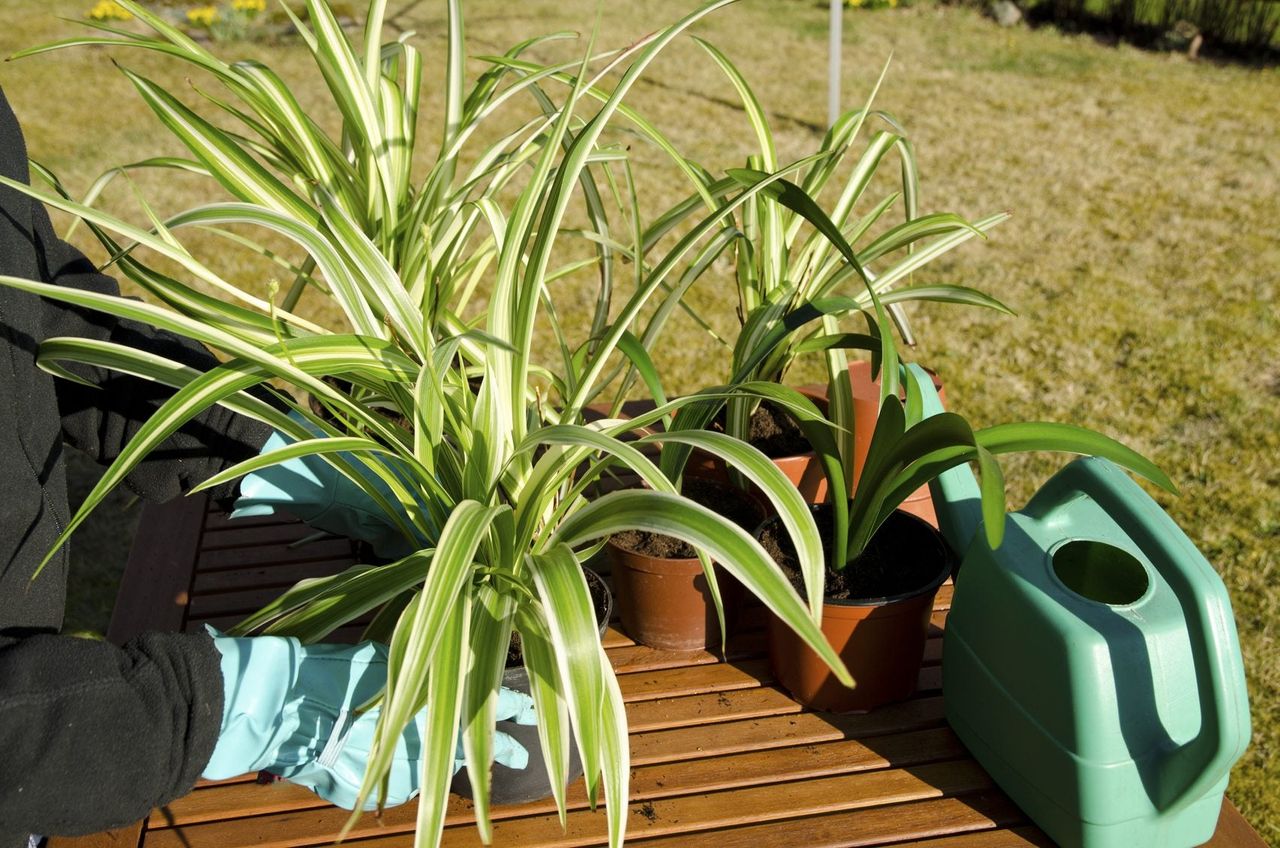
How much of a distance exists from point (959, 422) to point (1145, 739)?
1.10 ft

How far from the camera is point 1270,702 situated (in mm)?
1812

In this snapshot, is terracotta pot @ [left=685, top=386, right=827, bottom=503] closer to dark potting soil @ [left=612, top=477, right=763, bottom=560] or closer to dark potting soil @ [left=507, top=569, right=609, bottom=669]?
dark potting soil @ [left=612, top=477, right=763, bottom=560]

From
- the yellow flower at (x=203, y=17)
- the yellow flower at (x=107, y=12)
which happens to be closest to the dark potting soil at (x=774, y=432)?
the yellow flower at (x=203, y=17)

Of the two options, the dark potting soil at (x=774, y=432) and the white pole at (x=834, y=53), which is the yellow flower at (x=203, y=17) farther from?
the dark potting soil at (x=774, y=432)

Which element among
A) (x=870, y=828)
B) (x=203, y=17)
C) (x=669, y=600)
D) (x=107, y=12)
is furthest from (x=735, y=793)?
(x=107, y=12)

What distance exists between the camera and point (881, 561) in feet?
4.11

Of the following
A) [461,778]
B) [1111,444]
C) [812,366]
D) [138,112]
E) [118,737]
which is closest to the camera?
[118,737]

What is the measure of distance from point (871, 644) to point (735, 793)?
22 centimetres

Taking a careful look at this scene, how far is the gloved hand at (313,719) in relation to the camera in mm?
991

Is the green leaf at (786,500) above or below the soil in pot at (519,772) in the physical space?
above

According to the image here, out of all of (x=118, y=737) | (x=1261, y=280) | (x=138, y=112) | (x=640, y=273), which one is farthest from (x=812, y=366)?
(x=138, y=112)

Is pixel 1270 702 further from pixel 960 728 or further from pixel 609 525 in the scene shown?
pixel 609 525

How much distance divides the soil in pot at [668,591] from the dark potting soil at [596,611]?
0.14ft

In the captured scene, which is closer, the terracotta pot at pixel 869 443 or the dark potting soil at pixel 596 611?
the dark potting soil at pixel 596 611
